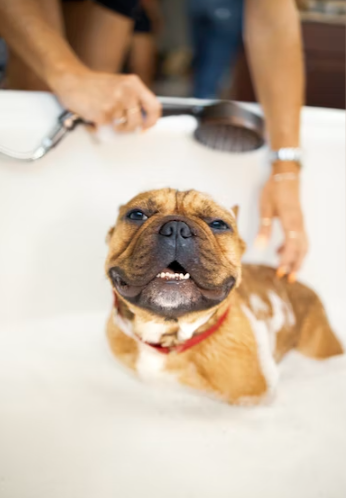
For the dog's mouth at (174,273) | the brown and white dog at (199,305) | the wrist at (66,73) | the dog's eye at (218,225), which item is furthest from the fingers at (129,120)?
the dog's mouth at (174,273)

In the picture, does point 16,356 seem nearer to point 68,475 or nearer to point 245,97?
point 68,475

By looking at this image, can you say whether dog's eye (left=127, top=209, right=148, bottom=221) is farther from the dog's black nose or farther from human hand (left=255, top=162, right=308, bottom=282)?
human hand (left=255, top=162, right=308, bottom=282)

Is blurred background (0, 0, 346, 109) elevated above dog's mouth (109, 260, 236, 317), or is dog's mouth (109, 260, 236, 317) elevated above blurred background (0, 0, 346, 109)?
blurred background (0, 0, 346, 109)

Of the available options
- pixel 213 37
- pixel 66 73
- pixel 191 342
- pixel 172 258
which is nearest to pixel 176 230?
pixel 172 258

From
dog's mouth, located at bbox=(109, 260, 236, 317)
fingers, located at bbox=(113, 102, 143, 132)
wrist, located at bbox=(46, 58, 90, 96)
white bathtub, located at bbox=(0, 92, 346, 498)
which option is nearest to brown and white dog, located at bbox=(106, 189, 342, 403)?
dog's mouth, located at bbox=(109, 260, 236, 317)

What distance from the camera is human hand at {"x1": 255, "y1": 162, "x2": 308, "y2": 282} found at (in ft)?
4.71

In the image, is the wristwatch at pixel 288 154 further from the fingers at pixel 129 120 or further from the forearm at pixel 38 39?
the forearm at pixel 38 39

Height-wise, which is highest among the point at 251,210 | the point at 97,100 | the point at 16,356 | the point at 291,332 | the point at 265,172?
the point at 97,100

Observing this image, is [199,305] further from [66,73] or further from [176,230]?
[66,73]

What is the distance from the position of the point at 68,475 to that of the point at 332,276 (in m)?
1.00

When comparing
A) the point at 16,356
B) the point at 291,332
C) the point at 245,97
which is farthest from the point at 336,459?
the point at 245,97

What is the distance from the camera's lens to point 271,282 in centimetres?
141

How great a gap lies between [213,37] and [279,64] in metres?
1.19

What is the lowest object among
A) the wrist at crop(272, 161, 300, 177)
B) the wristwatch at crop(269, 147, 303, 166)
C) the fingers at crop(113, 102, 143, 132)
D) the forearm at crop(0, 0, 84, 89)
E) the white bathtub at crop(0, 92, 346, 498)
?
the white bathtub at crop(0, 92, 346, 498)
